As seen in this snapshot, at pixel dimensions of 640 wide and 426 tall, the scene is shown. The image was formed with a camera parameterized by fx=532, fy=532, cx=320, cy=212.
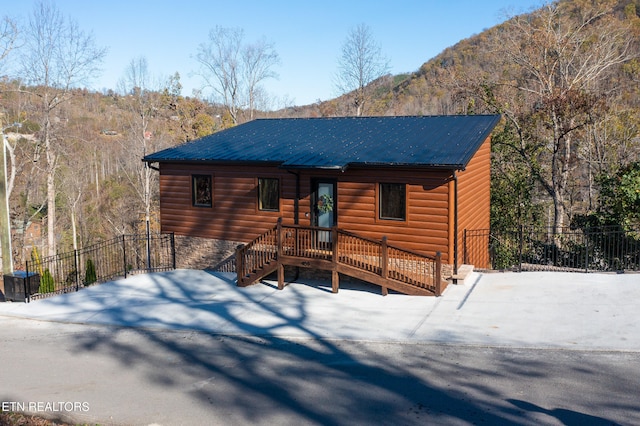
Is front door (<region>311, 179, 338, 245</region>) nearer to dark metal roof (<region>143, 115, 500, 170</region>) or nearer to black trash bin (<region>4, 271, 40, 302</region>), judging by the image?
dark metal roof (<region>143, 115, 500, 170</region>)


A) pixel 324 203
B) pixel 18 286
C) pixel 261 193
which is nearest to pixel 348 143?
pixel 324 203

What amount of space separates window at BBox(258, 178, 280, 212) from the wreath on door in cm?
161

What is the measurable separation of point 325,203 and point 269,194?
7.22 ft

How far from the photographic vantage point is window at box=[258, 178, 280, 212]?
56.7ft

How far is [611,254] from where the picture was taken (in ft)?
57.9

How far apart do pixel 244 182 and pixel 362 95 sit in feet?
100

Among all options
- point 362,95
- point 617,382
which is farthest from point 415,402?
point 362,95

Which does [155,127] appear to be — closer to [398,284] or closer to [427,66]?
[398,284]

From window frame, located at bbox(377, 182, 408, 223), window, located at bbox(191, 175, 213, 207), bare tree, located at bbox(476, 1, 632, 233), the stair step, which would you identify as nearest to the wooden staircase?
the stair step

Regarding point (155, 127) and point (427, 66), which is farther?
point (427, 66)

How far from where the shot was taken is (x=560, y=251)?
19.8 metres

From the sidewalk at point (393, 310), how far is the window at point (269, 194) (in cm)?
270

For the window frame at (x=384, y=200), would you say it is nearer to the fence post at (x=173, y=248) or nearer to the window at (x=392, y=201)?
the window at (x=392, y=201)

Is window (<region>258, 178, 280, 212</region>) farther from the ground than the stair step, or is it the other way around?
window (<region>258, 178, 280, 212</region>)
